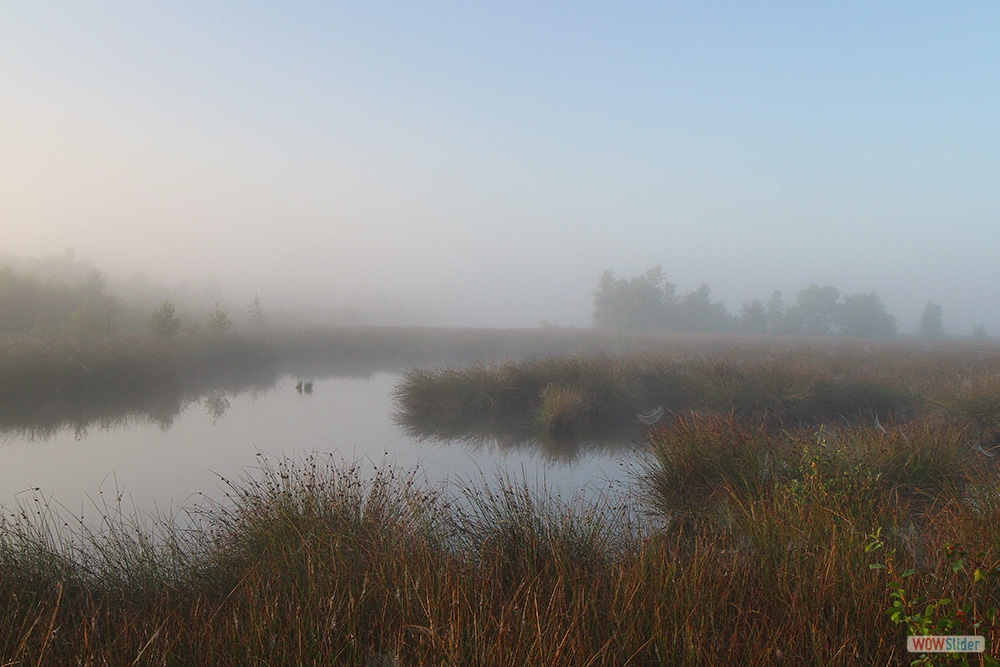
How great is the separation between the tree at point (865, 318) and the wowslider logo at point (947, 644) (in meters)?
71.3

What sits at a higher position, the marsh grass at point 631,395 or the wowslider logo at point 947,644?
the wowslider logo at point 947,644

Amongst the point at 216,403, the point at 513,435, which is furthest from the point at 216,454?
the point at 216,403

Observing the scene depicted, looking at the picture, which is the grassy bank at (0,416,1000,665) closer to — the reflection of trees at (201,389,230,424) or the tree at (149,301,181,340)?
the reflection of trees at (201,389,230,424)

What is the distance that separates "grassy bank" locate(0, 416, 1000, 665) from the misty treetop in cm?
4946

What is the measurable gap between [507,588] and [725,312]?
65.2 m

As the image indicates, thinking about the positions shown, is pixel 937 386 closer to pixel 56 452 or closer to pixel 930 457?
pixel 930 457

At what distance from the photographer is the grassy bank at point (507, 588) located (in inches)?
81.4

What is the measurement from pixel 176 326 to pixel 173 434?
35.4 feet

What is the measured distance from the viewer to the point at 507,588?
2982 mm

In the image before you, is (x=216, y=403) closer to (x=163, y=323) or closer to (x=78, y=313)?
(x=163, y=323)

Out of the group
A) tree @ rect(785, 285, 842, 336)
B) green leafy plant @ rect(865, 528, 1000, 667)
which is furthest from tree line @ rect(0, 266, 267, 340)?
tree @ rect(785, 285, 842, 336)

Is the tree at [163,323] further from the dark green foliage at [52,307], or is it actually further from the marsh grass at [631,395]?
the marsh grass at [631,395]

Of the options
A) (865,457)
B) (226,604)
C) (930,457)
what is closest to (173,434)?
(226,604)

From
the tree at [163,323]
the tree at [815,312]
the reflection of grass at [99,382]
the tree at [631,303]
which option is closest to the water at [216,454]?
the reflection of grass at [99,382]
